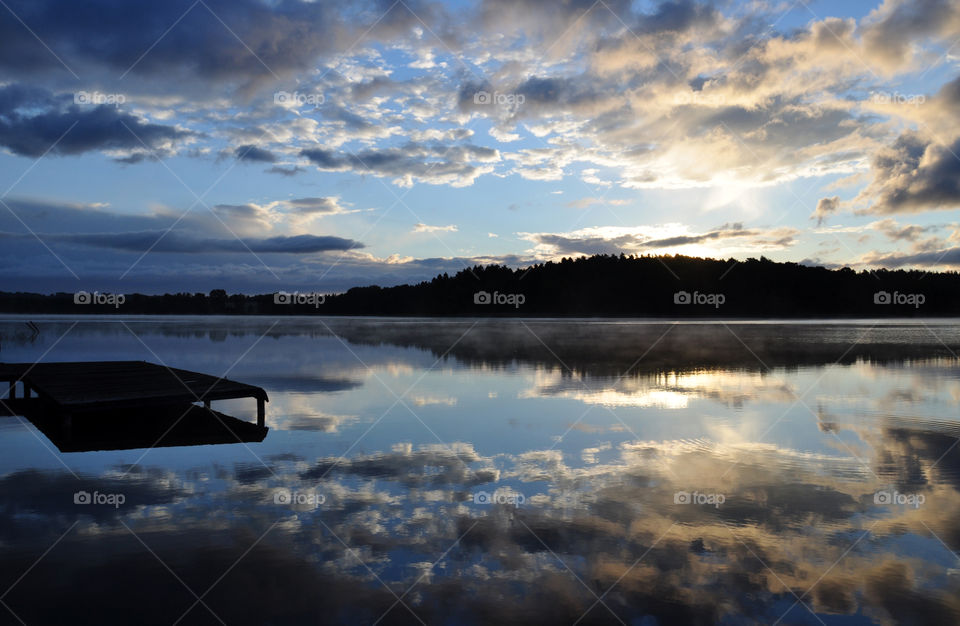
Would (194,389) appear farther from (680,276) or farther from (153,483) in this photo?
(680,276)

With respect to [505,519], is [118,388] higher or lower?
higher

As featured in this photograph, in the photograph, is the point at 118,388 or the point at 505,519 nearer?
the point at 505,519

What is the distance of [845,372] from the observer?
83.4ft

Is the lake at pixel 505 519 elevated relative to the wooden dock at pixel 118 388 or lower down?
lower down

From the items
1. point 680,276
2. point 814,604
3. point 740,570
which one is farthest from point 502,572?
point 680,276

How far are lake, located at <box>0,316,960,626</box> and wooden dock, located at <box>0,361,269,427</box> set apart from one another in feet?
3.40

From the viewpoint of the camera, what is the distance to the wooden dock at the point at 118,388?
519 inches

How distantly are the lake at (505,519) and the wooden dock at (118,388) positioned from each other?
1.04m

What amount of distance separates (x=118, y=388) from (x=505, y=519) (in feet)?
36.6

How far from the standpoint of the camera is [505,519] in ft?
26.3

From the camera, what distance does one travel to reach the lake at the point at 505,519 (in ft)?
19.4

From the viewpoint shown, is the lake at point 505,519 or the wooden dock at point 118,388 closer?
the lake at point 505,519

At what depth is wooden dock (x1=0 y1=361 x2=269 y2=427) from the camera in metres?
13.2

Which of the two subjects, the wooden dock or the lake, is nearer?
the lake
